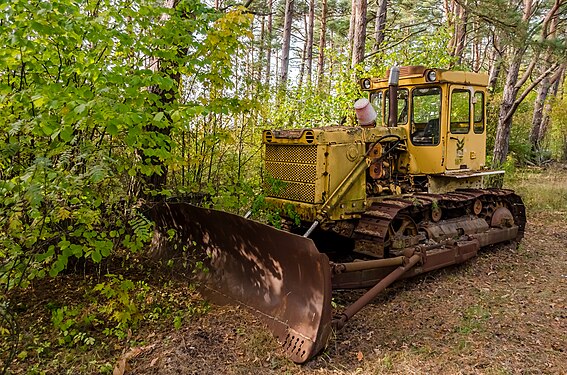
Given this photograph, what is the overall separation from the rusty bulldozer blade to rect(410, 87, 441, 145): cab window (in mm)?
3103

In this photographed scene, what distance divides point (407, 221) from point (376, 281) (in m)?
1.26

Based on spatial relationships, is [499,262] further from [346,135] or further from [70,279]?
[70,279]

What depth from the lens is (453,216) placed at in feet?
22.2

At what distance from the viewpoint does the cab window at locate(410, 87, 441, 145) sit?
640 centimetres

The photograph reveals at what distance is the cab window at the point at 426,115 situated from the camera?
6.40 m

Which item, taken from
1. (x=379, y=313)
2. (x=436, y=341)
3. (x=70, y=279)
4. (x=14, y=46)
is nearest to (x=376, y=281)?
(x=379, y=313)

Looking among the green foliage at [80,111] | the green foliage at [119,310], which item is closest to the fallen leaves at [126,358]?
the green foliage at [119,310]

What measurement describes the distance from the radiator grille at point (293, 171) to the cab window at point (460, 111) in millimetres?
2261

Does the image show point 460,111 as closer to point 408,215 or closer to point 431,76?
point 431,76

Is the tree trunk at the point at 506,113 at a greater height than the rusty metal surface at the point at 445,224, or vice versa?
the tree trunk at the point at 506,113

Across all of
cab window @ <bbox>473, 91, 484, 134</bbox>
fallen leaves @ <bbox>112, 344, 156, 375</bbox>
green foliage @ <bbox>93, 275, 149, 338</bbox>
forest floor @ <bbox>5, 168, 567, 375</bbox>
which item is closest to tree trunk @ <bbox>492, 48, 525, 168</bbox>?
cab window @ <bbox>473, 91, 484, 134</bbox>

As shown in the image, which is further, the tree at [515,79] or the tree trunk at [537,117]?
the tree trunk at [537,117]

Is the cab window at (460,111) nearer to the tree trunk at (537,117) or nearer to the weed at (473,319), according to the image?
the weed at (473,319)

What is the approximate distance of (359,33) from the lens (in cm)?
1008
